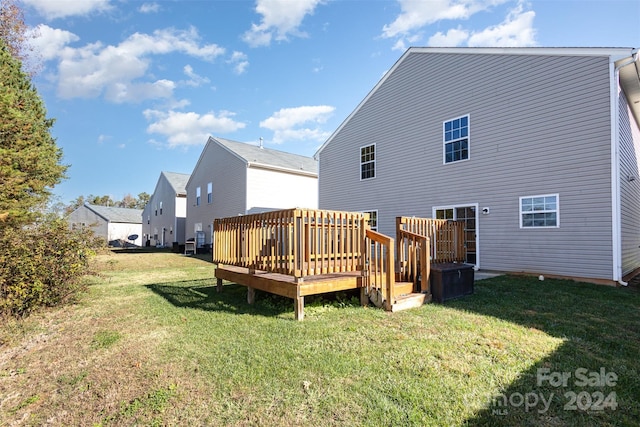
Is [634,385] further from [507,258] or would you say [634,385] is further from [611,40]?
[611,40]

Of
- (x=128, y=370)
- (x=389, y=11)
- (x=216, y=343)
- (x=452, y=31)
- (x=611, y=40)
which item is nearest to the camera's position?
(x=128, y=370)

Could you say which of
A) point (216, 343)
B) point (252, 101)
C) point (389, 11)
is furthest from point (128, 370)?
point (252, 101)

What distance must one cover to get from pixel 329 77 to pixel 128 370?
431 inches

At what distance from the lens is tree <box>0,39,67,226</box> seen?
305 inches

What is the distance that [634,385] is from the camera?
252cm

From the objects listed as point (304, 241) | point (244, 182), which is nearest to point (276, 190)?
point (244, 182)

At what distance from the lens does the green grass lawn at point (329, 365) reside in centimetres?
225

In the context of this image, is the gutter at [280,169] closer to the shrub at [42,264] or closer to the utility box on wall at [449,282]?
the shrub at [42,264]

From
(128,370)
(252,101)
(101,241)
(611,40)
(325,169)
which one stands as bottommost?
(128,370)

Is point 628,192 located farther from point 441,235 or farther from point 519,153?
point 441,235

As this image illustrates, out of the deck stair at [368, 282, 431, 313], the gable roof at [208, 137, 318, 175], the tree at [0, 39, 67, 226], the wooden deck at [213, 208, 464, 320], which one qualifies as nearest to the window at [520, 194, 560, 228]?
the wooden deck at [213, 208, 464, 320]

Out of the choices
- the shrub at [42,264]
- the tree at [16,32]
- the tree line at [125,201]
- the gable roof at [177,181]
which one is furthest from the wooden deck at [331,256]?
the tree line at [125,201]

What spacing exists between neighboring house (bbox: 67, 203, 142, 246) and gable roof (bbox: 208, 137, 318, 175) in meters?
23.5

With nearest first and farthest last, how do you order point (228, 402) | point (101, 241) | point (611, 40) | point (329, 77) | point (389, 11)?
point (228, 402) → point (101, 241) → point (611, 40) → point (389, 11) → point (329, 77)
